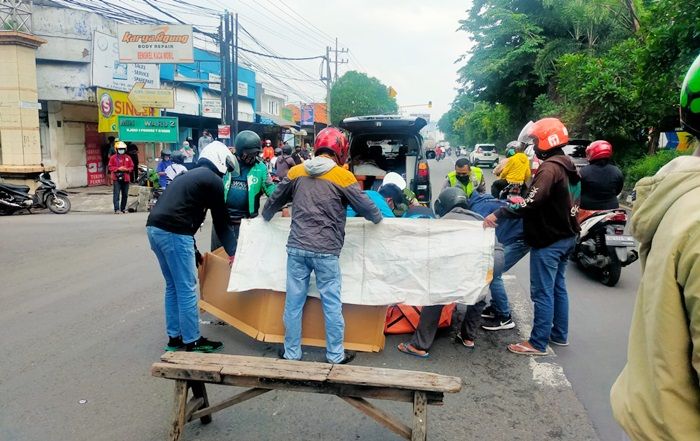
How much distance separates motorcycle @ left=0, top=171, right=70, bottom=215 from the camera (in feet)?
41.6

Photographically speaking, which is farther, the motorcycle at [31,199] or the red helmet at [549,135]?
the motorcycle at [31,199]

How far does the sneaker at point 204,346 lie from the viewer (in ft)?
13.8

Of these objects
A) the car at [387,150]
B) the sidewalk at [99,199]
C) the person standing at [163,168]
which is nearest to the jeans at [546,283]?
the car at [387,150]

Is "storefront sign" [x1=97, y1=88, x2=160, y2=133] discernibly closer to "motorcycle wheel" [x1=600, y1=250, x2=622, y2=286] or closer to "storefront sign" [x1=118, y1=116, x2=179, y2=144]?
"storefront sign" [x1=118, y1=116, x2=179, y2=144]

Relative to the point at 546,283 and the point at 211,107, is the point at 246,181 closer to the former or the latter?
the point at 546,283

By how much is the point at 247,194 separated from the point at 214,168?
2.11 ft

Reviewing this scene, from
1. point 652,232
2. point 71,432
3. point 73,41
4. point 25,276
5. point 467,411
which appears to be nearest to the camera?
point 652,232

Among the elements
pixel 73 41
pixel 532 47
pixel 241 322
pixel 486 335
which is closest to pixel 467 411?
pixel 486 335

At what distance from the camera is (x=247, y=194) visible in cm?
501

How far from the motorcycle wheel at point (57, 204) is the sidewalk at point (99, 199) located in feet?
1.98

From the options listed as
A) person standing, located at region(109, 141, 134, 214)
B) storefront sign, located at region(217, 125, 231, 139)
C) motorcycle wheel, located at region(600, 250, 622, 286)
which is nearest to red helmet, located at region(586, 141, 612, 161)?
motorcycle wheel, located at region(600, 250, 622, 286)

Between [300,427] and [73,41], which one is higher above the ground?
[73,41]

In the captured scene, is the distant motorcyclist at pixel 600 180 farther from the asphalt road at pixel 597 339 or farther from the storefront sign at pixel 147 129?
the storefront sign at pixel 147 129

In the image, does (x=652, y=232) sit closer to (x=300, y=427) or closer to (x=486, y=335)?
(x=300, y=427)
